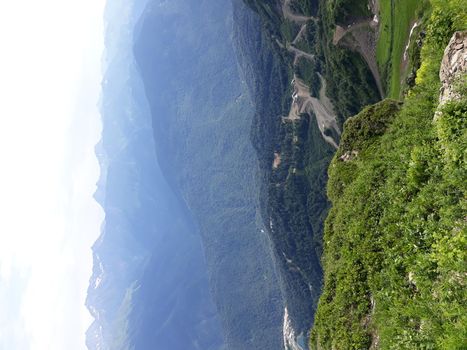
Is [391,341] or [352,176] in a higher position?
[352,176]

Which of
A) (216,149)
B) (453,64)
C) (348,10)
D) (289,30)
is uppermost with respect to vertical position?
(289,30)

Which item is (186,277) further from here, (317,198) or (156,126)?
(317,198)

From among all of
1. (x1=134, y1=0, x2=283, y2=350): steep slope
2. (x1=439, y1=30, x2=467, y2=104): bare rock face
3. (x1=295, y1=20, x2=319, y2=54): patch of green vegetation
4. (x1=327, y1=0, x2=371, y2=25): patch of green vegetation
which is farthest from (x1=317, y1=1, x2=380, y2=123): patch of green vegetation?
(x1=134, y1=0, x2=283, y2=350): steep slope

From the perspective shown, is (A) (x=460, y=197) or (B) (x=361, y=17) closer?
(A) (x=460, y=197)

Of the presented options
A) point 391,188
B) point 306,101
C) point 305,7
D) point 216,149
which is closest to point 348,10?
point 305,7

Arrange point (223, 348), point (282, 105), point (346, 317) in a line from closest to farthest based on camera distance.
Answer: point (346, 317) → point (282, 105) → point (223, 348)

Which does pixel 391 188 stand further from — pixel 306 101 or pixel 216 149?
pixel 216 149

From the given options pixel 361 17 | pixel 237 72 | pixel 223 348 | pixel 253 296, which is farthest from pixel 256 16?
pixel 223 348
